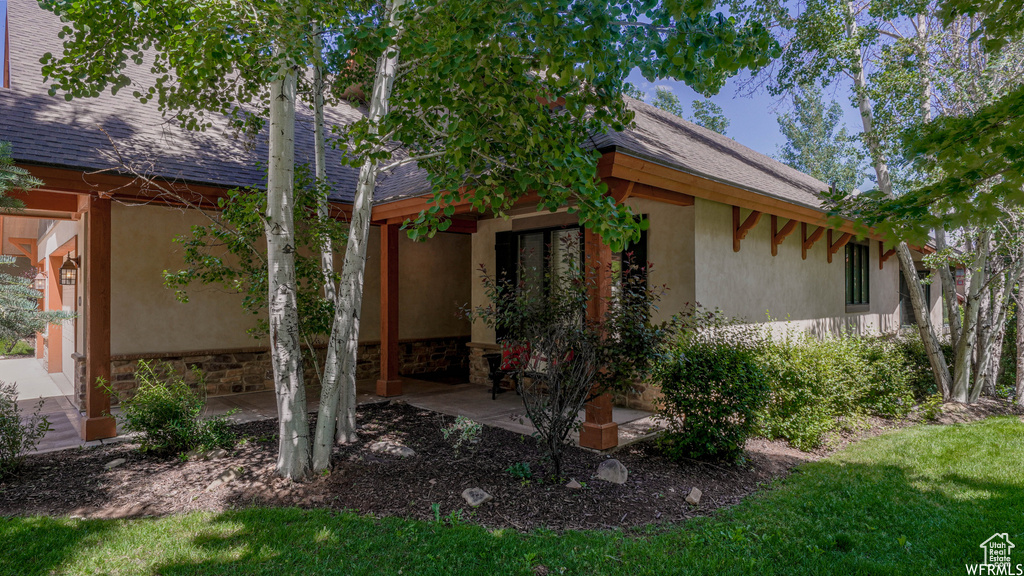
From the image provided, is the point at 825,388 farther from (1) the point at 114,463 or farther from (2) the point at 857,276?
(1) the point at 114,463

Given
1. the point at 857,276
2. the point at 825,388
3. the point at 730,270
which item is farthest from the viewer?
the point at 857,276

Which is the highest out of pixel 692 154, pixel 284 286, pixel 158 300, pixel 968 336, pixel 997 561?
pixel 692 154

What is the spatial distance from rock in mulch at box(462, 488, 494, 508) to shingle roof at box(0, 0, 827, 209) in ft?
9.51

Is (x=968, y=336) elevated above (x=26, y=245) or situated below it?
below

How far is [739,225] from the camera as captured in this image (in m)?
7.27

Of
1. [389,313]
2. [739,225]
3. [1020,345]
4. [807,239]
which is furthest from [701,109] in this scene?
[389,313]

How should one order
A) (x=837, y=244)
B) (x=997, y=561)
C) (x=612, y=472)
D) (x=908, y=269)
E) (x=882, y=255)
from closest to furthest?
(x=997, y=561)
(x=612, y=472)
(x=908, y=269)
(x=837, y=244)
(x=882, y=255)

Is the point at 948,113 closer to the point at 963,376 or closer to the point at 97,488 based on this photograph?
the point at 963,376

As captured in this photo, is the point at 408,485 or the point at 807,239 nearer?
the point at 408,485

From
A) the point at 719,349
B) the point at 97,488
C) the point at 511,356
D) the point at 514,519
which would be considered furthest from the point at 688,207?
the point at 97,488

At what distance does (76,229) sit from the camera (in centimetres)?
800

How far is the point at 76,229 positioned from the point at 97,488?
18.2 ft

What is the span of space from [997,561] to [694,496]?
1695 mm

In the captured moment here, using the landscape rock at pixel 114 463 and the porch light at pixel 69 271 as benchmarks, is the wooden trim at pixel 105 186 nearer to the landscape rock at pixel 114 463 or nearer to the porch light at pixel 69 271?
the porch light at pixel 69 271
